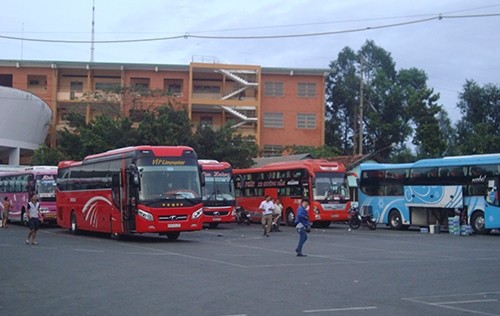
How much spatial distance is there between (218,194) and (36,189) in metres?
9.36

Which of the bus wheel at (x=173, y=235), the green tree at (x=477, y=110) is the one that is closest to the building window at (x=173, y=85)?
the green tree at (x=477, y=110)

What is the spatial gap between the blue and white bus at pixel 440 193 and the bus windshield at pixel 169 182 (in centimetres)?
1355

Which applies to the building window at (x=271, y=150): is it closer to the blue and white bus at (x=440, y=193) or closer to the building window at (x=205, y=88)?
the building window at (x=205, y=88)

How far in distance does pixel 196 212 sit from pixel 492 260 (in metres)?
10.6

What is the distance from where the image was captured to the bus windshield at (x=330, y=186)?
124 ft

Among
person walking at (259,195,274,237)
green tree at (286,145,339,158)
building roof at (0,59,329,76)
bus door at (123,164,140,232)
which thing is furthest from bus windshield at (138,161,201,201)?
building roof at (0,59,329,76)

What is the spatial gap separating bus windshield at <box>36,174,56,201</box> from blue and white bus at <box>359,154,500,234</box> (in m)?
16.7

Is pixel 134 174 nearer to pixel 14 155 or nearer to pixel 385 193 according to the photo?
pixel 385 193

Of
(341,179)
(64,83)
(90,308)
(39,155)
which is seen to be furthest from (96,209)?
(64,83)

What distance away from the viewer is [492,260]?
64.7ft

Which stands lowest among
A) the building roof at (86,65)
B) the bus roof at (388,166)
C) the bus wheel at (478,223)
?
the bus wheel at (478,223)

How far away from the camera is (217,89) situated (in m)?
71.6

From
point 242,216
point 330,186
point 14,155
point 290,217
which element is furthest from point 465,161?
point 14,155

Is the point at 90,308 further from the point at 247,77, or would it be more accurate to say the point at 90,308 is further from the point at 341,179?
the point at 247,77
